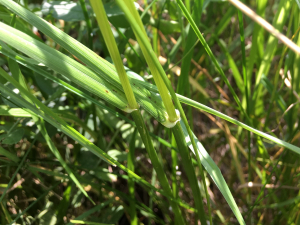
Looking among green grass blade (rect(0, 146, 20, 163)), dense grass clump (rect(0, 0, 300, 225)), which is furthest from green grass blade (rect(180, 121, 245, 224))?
green grass blade (rect(0, 146, 20, 163))

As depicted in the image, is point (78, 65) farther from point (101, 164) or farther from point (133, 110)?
point (101, 164)

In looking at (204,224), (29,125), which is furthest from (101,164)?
(204,224)

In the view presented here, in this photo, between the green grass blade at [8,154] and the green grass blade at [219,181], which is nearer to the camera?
the green grass blade at [219,181]

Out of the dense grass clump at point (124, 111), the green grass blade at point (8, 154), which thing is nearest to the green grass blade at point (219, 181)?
the dense grass clump at point (124, 111)

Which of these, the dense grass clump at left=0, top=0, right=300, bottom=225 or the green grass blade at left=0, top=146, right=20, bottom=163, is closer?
the dense grass clump at left=0, top=0, right=300, bottom=225

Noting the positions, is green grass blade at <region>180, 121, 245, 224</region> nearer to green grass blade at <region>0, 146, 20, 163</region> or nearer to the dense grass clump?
the dense grass clump

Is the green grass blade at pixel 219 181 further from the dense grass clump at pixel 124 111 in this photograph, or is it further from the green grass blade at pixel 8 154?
the green grass blade at pixel 8 154

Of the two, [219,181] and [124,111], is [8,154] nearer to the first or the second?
[124,111]

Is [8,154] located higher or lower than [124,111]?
lower

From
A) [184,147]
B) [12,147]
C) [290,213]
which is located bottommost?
[290,213]

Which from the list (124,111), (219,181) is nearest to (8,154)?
(124,111)

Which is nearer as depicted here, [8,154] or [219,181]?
[219,181]
